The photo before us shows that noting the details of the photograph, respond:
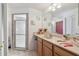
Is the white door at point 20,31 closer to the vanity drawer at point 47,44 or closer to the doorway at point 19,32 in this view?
the doorway at point 19,32

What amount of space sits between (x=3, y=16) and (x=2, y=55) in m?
0.56

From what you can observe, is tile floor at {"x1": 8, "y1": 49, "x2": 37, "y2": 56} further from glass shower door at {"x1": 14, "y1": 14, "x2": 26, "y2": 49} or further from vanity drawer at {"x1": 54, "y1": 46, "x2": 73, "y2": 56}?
vanity drawer at {"x1": 54, "y1": 46, "x2": 73, "y2": 56}

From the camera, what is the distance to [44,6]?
6.16ft

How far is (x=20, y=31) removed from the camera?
1954 millimetres

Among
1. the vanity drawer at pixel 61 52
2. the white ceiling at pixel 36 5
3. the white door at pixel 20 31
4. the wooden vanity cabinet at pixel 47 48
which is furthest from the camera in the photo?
the wooden vanity cabinet at pixel 47 48

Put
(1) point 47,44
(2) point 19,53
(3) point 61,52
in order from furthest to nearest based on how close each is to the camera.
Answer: (1) point 47,44 < (2) point 19,53 < (3) point 61,52

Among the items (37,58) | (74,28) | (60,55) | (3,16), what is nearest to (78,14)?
(74,28)

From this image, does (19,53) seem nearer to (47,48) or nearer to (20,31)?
(20,31)

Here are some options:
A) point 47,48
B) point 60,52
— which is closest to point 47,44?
point 47,48

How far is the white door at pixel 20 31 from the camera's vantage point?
1.92m

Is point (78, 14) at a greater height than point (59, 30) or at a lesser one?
greater

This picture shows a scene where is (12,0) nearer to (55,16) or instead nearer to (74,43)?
(55,16)

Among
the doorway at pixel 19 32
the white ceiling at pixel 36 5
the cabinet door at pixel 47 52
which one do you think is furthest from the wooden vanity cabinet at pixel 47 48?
the white ceiling at pixel 36 5

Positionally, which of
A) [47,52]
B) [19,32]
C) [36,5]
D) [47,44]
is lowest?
[47,52]
